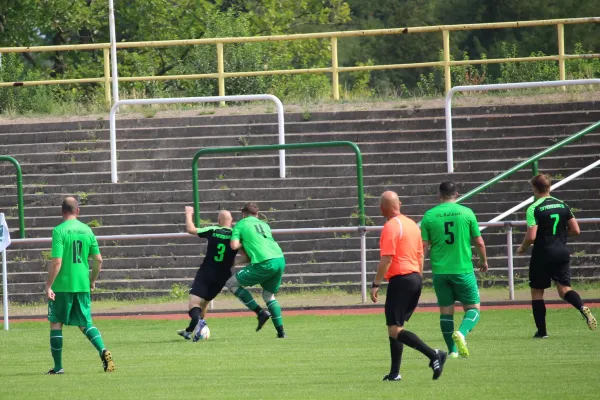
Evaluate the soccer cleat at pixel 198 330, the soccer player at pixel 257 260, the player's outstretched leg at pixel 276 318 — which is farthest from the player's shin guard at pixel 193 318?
the player's outstretched leg at pixel 276 318

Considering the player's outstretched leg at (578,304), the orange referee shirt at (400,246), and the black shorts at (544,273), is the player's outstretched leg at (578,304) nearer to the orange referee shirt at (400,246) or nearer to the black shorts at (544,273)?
the black shorts at (544,273)

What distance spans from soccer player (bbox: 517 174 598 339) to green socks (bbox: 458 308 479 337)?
1829 millimetres

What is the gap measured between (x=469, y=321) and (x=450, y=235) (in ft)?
2.85

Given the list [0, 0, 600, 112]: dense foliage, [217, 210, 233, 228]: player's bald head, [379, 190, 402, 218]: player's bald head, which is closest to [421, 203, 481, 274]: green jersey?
[379, 190, 402, 218]: player's bald head

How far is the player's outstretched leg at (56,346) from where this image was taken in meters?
12.1

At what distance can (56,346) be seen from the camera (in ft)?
39.9

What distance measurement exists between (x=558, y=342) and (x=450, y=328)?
70.0 inches

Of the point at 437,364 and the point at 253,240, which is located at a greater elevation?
the point at 253,240

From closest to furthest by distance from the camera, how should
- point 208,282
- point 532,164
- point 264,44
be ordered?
point 208,282, point 532,164, point 264,44

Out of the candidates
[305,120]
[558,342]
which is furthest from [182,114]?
[558,342]

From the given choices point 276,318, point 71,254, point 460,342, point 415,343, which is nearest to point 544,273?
point 460,342

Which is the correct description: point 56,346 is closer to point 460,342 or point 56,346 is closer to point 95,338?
point 95,338

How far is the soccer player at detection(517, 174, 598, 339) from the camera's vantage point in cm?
1383

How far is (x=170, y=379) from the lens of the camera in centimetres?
1145
